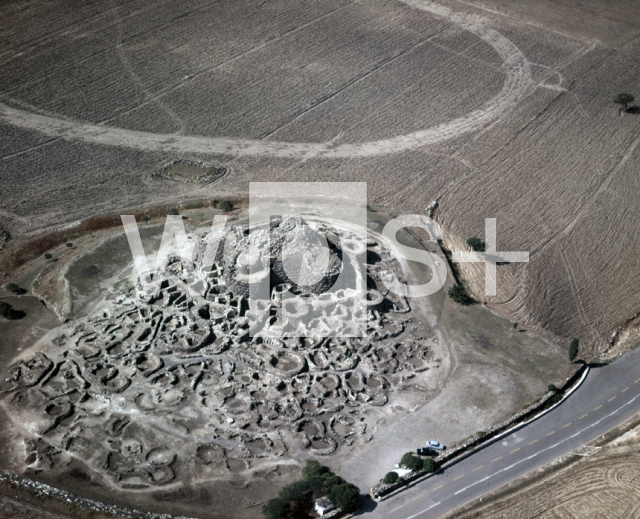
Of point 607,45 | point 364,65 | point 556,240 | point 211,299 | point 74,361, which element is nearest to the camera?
point 74,361

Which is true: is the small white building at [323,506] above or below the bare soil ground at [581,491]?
above

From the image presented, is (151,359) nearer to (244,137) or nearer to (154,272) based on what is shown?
(154,272)

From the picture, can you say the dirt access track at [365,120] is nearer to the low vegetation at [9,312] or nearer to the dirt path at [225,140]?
the dirt path at [225,140]

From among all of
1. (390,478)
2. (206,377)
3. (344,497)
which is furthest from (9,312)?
(390,478)

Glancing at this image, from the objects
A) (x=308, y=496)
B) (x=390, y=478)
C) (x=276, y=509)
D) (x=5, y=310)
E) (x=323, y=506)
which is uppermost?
(x=5, y=310)

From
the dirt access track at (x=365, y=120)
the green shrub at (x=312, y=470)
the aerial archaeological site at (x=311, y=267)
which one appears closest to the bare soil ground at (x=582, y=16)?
the dirt access track at (x=365, y=120)

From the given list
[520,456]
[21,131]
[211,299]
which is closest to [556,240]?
[520,456]

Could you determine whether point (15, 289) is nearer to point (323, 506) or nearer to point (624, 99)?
point (323, 506)
